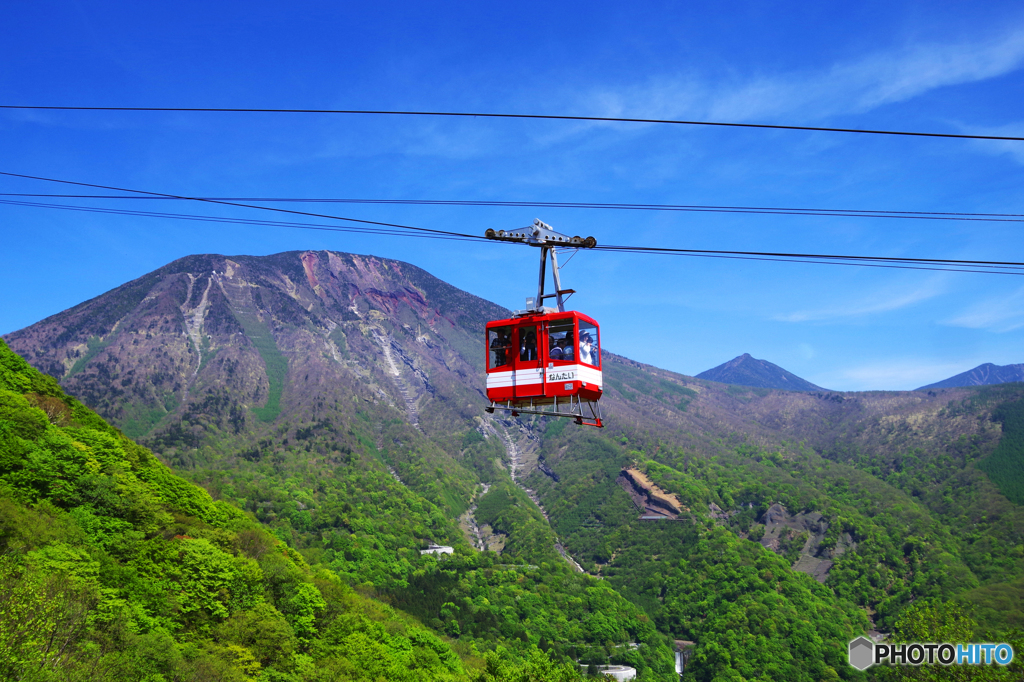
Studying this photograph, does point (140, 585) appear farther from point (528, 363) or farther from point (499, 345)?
point (528, 363)

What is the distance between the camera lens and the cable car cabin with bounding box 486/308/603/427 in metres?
30.8

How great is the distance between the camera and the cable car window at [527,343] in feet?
104

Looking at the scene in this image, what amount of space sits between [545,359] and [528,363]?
846 mm

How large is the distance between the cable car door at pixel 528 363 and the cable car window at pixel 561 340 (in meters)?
0.50

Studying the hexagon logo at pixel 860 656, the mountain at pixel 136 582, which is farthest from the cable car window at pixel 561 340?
the hexagon logo at pixel 860 656

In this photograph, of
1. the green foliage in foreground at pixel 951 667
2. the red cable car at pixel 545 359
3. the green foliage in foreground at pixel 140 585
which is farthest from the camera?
the green foliage in foreground at pixel 951 667

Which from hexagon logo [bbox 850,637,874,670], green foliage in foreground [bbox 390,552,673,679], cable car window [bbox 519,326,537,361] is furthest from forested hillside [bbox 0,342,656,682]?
hexagon logo [bbox 850,637,874,670]

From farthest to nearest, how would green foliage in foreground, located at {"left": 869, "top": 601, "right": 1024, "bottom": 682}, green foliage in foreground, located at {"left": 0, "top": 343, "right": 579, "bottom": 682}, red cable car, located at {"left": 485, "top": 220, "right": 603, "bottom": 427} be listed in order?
green foliage in foreground, located at {"left": 869, "top": 601, "right": 1024, "bottom": 682}
green foliage in foreground, located at {"left": 0, "top": 343, "right": 579, "bottom": 682}
red cable car, located at {"left": 485, "top": 220, "right": 603, "bottom": 427}

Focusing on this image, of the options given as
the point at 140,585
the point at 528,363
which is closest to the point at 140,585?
the point at 140,585

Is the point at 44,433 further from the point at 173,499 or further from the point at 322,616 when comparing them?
the point at 322,616

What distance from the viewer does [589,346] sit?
1238 inches

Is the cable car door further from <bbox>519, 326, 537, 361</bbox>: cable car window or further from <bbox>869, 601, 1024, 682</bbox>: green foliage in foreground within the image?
<bbox>869, 601, 1024, 682</bbox>: green foliage in foreground

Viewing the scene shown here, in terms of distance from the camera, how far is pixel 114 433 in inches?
3912

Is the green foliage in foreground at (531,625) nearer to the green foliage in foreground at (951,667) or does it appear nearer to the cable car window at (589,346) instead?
the green foliage in foreground at (951,667)
